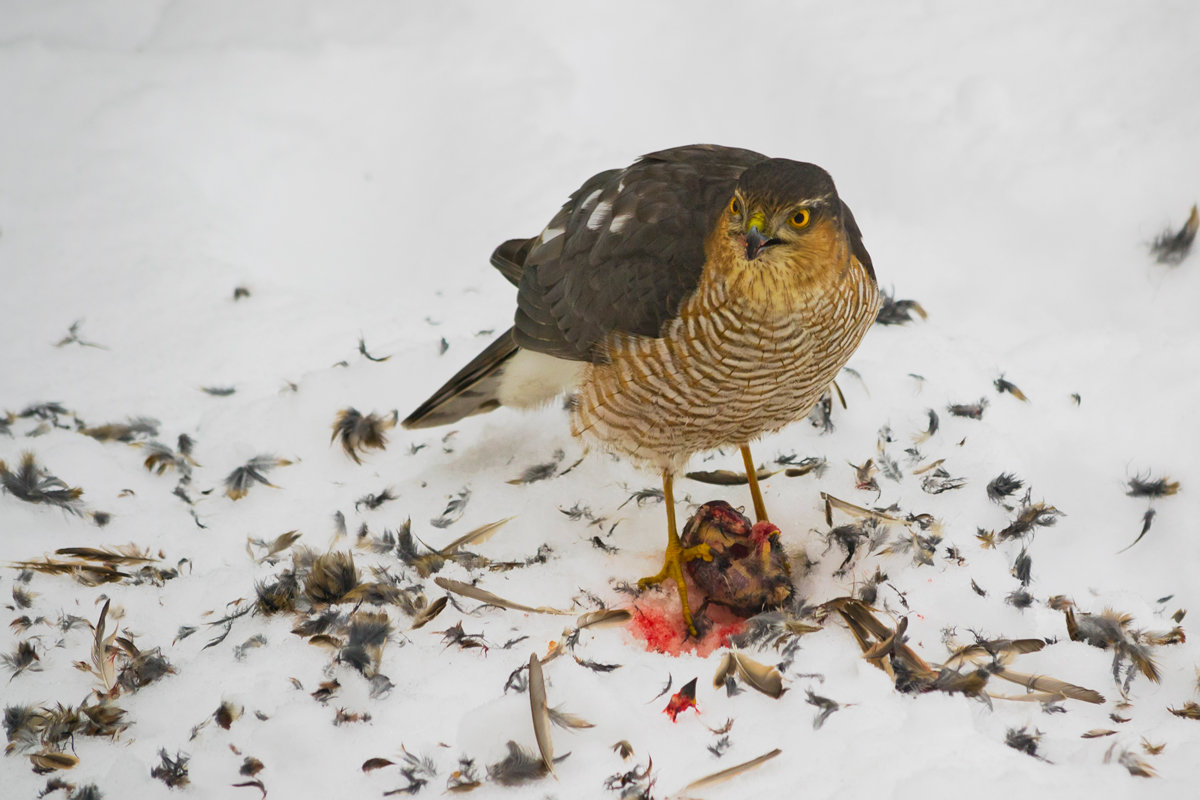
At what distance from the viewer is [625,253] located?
9.55 feet

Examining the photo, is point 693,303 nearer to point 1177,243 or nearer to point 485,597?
point 485,597

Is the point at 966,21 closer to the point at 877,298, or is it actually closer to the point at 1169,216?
the point at 1169,216

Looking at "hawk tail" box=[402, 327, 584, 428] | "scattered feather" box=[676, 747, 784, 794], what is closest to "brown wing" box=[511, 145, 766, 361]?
"hawk tail" box=[402, 327, 584, 428]

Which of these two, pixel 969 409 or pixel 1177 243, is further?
pixel 1177 243

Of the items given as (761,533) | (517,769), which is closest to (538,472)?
(761,533)

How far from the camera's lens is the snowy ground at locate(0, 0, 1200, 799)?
Answer: 2408mm

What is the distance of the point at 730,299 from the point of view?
266 cm

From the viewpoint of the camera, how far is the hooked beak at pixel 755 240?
253cm

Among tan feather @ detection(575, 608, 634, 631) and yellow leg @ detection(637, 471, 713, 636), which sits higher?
yellow leg @ detection(637, 471, 713, 636)

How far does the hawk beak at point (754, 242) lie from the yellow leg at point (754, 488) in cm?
88

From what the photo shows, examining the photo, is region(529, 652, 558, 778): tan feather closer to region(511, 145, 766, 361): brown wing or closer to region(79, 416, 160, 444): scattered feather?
region(511, 145, 766, 361): brown wing

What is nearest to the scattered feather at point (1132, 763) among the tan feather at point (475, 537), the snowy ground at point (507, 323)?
the snowy ground at point (507, 323)

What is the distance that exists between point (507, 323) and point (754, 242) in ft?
6.27

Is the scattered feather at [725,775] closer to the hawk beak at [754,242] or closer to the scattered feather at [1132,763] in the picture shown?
the scattered feather at [1132,763]
